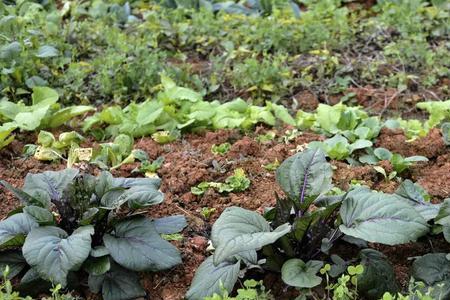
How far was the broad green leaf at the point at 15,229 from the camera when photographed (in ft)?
10.2

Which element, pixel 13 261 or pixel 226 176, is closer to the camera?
pixel 13 261

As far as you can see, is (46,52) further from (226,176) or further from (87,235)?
(87,235)

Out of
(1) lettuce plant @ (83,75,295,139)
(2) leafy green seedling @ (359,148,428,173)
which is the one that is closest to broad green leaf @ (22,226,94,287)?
(1) lettuce plant @ (83,75,295,139)

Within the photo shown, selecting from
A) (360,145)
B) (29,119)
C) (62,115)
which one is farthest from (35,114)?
(360,145)

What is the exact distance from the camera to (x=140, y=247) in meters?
3.11

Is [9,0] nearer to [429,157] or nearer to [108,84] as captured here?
[108,84]

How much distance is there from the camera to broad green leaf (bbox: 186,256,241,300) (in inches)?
116

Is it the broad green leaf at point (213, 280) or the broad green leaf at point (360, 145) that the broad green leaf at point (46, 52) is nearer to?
the broad green leaf at point (360, 145)

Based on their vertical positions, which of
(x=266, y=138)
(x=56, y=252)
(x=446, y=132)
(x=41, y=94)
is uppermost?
(x=56, y=252)

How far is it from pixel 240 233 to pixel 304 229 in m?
0.34

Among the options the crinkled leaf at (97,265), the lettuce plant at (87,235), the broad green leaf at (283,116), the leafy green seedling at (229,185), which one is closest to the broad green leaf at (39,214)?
the lettuce plant at (87,235)

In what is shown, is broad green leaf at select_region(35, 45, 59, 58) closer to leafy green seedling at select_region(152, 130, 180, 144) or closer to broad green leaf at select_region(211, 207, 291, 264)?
leafy green seedling at select_region(152, 130, 180, 144)

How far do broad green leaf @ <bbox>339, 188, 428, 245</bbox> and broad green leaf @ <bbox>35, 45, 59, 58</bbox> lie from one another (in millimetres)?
3060

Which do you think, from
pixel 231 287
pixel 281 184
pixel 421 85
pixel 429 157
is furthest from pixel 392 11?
pixel 231 287
